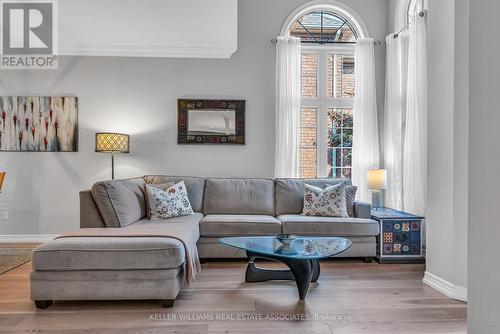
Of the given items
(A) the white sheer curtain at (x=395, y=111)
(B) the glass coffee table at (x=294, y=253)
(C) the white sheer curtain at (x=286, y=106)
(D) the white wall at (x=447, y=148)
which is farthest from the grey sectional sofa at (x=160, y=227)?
(D) the white wall at (x=447, y=148)

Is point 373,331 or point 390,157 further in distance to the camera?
point 390,157

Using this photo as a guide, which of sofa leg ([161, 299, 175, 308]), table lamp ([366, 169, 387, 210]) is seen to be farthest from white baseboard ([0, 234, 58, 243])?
table lamp ([366, 169, 387, 210])

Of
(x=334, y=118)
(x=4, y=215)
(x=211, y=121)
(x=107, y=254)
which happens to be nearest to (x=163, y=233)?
(x=107, y=254)

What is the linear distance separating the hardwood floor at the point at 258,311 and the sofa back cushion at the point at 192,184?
1.19 m

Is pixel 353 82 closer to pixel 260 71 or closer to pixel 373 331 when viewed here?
pixel 260 71

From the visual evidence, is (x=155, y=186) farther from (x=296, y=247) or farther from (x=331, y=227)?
(x=331, y=227)

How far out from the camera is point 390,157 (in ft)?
13.9

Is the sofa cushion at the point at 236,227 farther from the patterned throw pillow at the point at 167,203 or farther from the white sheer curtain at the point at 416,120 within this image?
the white sheer curtain at the point at 416,120

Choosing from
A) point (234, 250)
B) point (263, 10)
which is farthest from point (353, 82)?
point (234, 250)

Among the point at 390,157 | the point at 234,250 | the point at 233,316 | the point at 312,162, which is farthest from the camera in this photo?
the point at 312,162

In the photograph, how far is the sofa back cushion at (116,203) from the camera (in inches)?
113

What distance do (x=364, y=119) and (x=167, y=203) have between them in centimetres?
273

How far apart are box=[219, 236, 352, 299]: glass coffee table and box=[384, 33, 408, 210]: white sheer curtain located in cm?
175

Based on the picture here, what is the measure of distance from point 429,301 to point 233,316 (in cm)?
147
